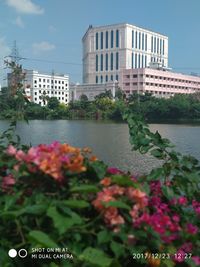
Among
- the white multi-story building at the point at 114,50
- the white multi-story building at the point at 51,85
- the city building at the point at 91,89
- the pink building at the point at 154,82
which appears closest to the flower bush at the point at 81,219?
the pink building at the point at 154,82

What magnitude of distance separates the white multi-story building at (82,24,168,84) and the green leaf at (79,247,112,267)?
91.1 m

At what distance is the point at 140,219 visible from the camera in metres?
1.31

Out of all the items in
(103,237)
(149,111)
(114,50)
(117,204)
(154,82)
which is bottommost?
(103,237)

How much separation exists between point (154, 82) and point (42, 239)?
83.7 meters

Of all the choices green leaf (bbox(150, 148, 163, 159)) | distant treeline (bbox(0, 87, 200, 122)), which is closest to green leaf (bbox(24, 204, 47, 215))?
green leaf (bbox(150, 148, 163, 159))

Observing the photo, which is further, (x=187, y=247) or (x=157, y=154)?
(x=157, y=154)

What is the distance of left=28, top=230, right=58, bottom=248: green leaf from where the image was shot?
1213 millimetres

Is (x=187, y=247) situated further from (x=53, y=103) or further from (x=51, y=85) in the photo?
(x=51, y=85)

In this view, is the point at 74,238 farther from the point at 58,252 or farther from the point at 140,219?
the point at 140,219

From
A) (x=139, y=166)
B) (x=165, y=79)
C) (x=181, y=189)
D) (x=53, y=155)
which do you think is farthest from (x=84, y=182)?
(x=165, y=79)

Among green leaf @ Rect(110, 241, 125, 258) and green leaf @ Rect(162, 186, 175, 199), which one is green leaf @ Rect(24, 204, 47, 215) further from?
green leaf @ Rect(162, 186, 175, 199)

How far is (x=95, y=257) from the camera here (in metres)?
1.25

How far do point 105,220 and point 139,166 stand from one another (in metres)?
10.1

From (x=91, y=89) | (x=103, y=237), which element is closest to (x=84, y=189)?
(x=103, y=237)
